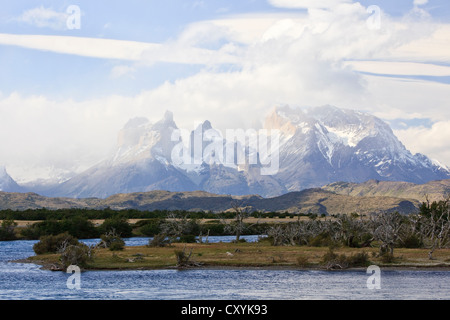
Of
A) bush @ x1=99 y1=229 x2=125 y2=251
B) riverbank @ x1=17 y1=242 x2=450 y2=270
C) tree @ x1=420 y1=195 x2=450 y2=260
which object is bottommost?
riverbank @ x1=17 y1=242 x2=450 y2=270

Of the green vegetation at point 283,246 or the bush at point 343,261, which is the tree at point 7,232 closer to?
the green vegetation at point 283,246

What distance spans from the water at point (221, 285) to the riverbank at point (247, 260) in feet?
11.5

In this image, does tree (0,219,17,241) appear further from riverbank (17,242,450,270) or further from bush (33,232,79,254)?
riverbank (17,242,450,270)

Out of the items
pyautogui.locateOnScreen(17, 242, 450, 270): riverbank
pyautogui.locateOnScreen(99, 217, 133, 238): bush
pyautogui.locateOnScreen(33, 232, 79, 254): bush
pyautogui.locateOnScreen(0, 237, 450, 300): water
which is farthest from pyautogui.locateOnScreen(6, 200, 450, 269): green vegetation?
pyautogui.locateOnScreen(0, 237, 450, 300): water

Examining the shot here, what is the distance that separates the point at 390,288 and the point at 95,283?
29.4 m

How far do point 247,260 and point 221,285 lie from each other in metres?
21.7

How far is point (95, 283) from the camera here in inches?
2475

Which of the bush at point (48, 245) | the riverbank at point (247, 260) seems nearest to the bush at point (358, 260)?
the riverbank at point (247, 260)

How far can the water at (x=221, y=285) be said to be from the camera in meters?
54.9

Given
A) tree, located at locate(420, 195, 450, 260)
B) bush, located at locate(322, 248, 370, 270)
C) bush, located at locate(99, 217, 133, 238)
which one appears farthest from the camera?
bush, located at locate(99, 217, 133, 238)

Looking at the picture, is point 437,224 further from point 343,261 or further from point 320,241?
point 343,261

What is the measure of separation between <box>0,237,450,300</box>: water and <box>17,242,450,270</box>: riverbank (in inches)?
138

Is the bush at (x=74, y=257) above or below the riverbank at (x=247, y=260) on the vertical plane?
above

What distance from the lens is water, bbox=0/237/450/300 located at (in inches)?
2160
